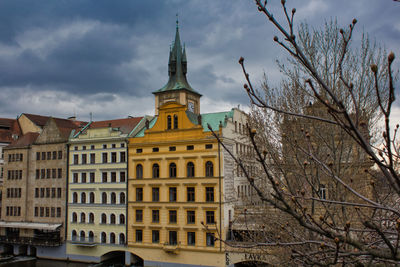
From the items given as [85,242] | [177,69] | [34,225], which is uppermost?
[177,69]

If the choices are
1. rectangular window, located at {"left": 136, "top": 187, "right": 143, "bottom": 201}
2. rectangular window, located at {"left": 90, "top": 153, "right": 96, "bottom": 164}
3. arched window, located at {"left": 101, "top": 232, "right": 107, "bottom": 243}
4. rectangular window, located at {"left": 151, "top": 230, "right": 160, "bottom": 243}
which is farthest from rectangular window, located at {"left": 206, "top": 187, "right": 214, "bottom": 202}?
rectangular window, located at {"left": 90, "top": 153, "right": 96, "bottom": 164}

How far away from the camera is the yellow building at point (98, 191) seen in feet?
132

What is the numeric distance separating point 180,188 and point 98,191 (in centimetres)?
1075

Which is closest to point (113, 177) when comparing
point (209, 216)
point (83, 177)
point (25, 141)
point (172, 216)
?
point (83, 177)

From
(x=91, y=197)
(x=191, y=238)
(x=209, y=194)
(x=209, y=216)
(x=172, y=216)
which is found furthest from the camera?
(x=91, y=197)

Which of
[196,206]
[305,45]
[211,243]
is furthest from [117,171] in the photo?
[305,45]

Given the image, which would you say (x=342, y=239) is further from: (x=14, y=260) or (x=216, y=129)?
(x=14, y=260)

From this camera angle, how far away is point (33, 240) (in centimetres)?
4378

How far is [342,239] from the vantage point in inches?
191

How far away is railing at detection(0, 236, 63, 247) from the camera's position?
42.7 meters

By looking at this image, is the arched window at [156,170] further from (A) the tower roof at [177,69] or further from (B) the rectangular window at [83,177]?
(A) the tower roof at [177,69]

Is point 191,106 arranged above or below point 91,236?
above

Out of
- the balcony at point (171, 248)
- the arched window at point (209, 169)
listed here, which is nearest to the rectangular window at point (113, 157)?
the balcony at point (171, 248)

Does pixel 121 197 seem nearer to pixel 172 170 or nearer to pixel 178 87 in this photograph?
pixel 172 170
